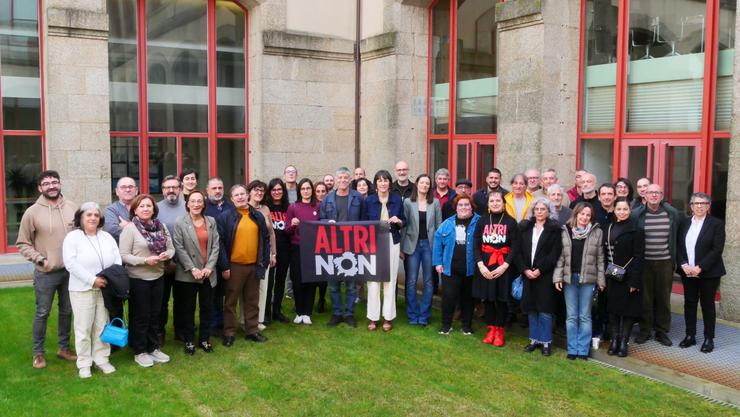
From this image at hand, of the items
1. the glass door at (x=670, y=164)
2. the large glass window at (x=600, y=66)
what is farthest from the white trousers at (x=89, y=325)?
the large glass window at (x=600, y=66)

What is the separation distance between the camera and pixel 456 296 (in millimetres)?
8500

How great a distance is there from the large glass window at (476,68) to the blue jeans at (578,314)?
18.6 ft

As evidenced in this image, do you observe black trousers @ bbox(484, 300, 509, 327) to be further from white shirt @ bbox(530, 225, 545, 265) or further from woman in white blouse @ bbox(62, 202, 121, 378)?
woman in white blouse @ bbox(62, 202, 121, 378)

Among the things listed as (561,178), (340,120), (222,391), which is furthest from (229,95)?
(222,391)

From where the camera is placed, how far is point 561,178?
36.2ft

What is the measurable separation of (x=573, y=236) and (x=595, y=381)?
5.03 ft

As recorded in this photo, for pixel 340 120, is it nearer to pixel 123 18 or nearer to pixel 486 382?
Answer: pixel 123 18

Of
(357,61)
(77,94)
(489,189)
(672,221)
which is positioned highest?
(357,61)

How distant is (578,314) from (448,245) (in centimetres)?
169

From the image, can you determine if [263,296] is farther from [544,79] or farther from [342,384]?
[544,79]

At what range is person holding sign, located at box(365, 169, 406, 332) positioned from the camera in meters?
8.70

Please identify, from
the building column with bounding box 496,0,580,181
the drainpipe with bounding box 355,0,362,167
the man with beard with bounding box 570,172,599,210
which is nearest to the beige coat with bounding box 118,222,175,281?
the man with beard with bounding box 570,172,599,210

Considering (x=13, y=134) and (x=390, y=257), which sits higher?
(x=13, y=134)

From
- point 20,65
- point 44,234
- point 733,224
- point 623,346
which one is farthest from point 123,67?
point 733,224
